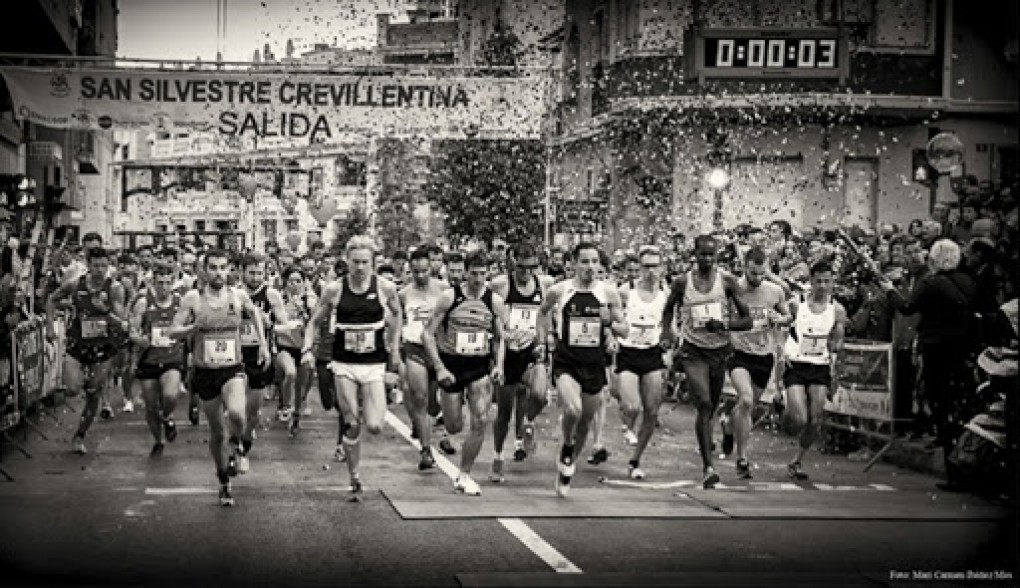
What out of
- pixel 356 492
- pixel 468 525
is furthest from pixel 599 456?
pixel 468 525

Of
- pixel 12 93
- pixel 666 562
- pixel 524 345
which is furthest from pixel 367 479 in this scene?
pixel 12 93

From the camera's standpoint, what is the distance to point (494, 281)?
1393 centimetres

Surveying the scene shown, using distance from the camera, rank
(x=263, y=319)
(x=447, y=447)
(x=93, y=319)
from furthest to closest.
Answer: (x=93, y=319)
(x=447, y=447)
(x=263, y=319)

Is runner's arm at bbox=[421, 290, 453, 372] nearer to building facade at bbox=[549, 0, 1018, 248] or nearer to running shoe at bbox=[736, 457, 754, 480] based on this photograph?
running shoe at bbox=[736, 457, 754, 480]

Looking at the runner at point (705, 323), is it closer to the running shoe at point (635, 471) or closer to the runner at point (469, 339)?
the running shoe at point (635, 471)

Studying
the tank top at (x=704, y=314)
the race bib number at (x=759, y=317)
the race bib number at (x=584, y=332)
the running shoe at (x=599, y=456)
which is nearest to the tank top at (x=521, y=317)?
the race bib number at (x=584, y=332)

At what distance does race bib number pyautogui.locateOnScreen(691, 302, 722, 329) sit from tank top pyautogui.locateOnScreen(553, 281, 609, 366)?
3.32 feet

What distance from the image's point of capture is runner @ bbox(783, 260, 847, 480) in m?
13.6

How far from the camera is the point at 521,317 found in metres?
13.5

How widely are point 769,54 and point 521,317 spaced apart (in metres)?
3.38

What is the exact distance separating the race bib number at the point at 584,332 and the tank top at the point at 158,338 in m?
3.68

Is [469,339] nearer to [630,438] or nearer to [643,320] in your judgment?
[643,320]

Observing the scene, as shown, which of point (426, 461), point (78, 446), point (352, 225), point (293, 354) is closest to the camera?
point (426, 461)

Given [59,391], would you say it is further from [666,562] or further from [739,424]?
[666,562]
